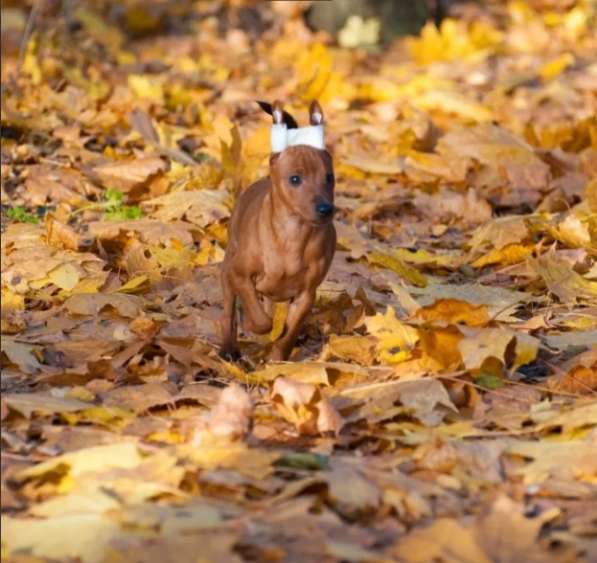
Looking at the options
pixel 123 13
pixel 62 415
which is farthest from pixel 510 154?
pixel 123 13

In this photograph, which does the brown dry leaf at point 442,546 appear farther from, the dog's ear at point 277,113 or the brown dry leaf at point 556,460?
the dog's ear at point 277,113

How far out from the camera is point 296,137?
4422 millimetres

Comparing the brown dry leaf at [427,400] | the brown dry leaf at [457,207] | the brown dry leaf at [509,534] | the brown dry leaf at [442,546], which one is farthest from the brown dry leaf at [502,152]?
the brown dry leaf at [442,546]

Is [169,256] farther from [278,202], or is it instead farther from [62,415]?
[62,415]

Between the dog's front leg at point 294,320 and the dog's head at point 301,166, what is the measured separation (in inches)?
10.9

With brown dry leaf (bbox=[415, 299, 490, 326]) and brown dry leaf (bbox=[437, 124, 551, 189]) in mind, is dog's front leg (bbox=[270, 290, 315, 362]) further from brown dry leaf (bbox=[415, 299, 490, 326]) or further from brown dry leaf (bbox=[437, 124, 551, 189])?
brown dry leaf (bbox=[437, 124, 551, 189])

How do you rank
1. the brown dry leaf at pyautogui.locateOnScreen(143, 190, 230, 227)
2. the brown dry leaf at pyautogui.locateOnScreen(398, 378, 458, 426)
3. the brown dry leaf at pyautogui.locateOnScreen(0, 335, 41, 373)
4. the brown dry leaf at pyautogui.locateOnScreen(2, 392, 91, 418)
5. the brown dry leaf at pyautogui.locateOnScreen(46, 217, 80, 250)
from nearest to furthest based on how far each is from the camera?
the brown dry leaf at pyautogui.locateOnScreen(2, 392, 91, 418) → the brown dry leaf at pyautogui.locateOnScreen(398, 378, 458, 426) → the brown dry leaf at pyautogui.locateOnScreen(0, 335, 41, 373) → the brown dry leaf at pyautogui.locateOnScreen(46, 217, 80, 250) → the brown dry leaf at pyautogui.locateOnScreen(143, 190, 230, 227)

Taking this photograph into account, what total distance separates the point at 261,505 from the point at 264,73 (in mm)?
6392

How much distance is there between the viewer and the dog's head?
14.3 ft

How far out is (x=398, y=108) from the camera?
8.48 meters

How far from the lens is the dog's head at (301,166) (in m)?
4.34

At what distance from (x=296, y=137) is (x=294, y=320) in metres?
0.56

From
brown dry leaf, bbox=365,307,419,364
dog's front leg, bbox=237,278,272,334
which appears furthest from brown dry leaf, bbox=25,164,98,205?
brown dry leaf, bbox=365,307,419,364

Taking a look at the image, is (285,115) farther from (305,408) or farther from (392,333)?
(305,408)
